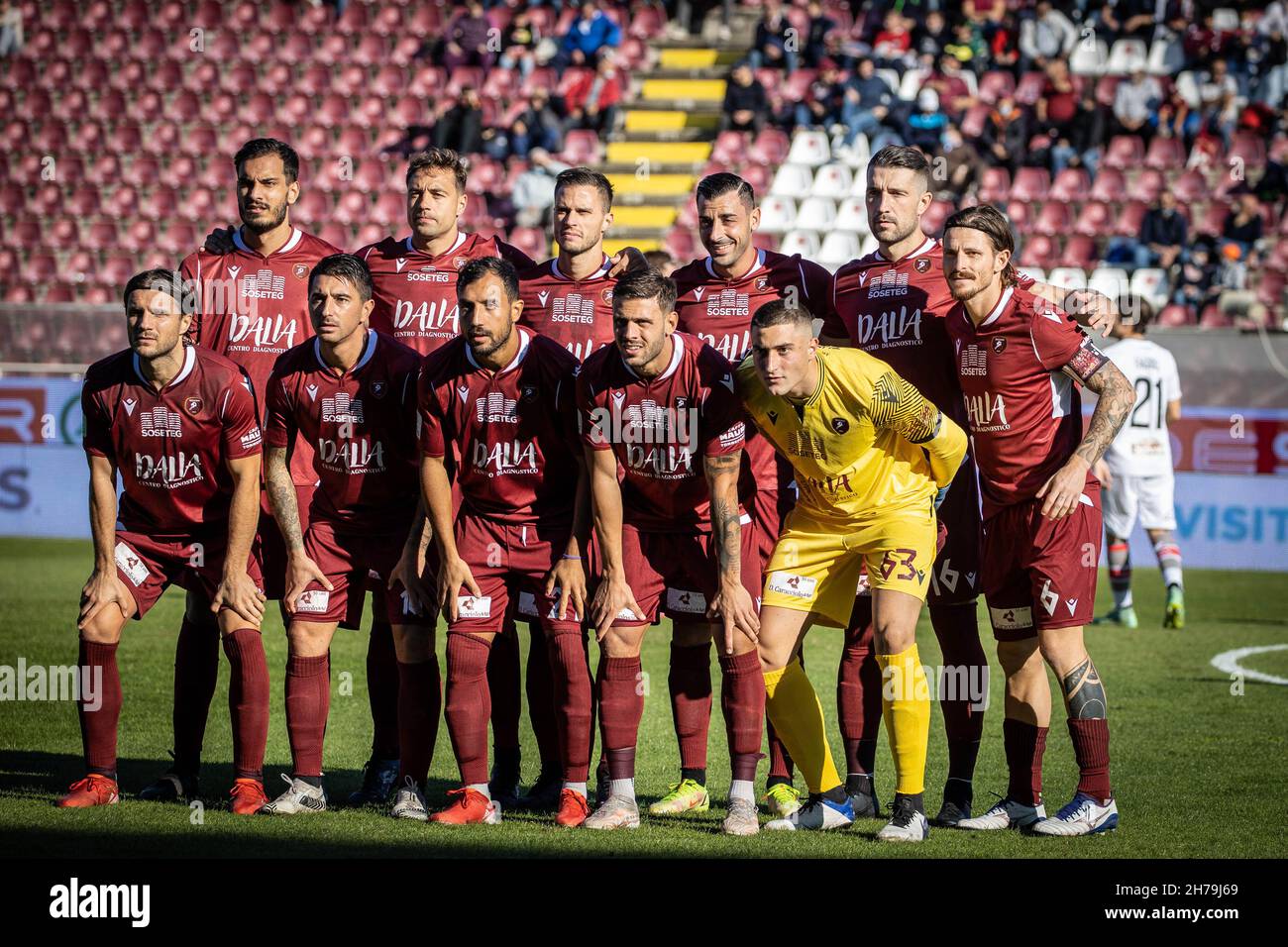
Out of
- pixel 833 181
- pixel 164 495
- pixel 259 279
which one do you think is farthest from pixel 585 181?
pixel 833 181

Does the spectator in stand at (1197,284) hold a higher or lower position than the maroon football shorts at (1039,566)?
higher

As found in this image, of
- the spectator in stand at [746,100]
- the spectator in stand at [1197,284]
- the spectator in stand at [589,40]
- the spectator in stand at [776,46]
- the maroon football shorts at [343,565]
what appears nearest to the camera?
the maroon football shorts at [343,565]

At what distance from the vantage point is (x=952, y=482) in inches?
266

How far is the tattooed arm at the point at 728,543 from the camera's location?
6.17m

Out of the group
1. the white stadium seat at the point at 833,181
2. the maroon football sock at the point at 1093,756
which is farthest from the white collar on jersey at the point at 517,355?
the white stadium seat at the point at 833,181

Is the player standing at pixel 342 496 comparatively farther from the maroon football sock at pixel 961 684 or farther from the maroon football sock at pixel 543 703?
the maroon football sock at pixel 961 684

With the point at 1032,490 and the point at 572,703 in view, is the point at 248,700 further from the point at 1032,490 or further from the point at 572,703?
the point at 1032,490

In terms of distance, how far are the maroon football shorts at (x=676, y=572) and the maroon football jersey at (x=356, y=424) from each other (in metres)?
1.09

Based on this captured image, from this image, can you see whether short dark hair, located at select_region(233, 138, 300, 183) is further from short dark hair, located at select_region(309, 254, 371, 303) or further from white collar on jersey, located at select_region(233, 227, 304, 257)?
short dark hair, located at select_region(309, 254, 371, 303)

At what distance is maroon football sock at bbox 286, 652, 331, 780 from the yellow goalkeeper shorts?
6.49ft

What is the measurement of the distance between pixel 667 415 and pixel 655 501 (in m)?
0.41

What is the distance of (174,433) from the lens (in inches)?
255

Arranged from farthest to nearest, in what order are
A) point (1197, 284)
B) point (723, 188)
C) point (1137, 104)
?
point (1137, 104) → point (1197, 284) → point (723, 188)

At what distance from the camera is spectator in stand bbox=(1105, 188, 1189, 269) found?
61.7ft
